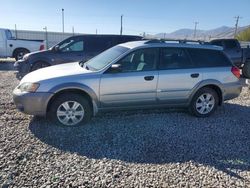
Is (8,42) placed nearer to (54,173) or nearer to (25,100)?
(25,100)

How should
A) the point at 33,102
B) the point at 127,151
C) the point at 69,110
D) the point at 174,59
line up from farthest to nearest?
1. the point at 174,59
2. the point at 69,110
3. the point at 33,102
4. the point at 127,151

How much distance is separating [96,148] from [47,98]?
1.37 metres

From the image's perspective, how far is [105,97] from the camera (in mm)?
4996

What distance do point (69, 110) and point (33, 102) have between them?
0.67 metres

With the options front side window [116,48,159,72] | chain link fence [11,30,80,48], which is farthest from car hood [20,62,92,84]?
chain link fence [11,30,80,48]

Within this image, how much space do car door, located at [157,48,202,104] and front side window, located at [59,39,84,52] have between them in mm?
4680

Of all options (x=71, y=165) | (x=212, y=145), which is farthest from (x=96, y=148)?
(x=212, y=145)

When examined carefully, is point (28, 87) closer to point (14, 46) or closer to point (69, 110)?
point (69, 110)

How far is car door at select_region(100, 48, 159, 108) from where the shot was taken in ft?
16.3

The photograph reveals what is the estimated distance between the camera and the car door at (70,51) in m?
9.11

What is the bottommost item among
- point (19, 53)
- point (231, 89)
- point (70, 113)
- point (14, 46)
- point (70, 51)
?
point (70, 113)

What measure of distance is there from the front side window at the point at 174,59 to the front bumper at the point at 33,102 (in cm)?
239

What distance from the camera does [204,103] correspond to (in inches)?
228

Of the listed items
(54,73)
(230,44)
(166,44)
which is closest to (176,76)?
(166,44)
